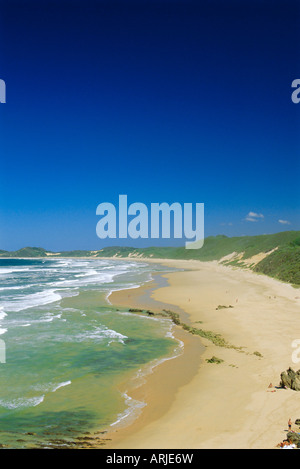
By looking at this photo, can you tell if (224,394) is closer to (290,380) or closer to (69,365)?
(290,380)

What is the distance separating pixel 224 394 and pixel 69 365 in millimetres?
7706

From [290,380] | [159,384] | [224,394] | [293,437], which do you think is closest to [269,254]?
[290,380]

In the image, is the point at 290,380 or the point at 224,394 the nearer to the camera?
the point at 290,380

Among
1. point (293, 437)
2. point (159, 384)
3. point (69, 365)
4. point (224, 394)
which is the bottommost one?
point (69, 365)

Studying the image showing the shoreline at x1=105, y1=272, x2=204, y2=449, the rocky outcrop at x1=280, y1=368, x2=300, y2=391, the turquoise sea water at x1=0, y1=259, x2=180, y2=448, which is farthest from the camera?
the rocky outcrop at x1=280, y1=368, x2=300, y2=391

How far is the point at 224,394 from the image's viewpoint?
11875 millimetres

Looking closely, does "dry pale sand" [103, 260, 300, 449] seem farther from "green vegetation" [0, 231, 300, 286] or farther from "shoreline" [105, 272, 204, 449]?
"green vegetation" [0, 231, 300, 286]

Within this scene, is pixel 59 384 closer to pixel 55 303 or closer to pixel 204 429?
pixel 204 429

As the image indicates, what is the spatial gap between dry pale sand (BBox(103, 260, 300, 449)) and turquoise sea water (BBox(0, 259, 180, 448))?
105 cm

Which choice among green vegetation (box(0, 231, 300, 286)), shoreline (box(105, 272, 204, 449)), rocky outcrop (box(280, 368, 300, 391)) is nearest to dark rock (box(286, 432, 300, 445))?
rocky outcrop (box(280, 368, 300, 391))

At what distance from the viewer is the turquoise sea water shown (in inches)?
408

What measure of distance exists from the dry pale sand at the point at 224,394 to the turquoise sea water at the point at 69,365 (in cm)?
105

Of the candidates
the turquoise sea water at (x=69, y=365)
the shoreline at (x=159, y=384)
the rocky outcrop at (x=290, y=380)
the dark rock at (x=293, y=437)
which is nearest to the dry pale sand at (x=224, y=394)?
the shoreline at (x=159, y=384)

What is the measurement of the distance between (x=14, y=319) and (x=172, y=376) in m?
15.8
